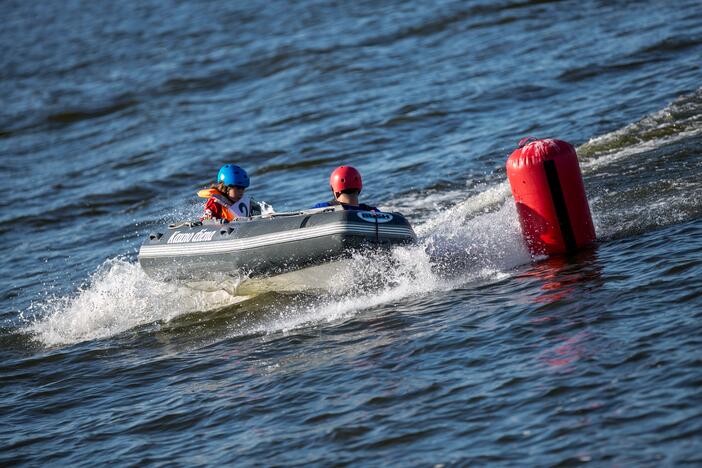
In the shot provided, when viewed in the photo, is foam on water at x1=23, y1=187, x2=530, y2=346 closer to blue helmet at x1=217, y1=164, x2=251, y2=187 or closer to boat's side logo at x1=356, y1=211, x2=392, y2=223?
boat's side logo at x1=356, y1=211, x2=392, y2=223

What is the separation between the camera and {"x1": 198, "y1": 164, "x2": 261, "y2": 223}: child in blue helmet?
10.3m

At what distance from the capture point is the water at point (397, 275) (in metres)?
6.39

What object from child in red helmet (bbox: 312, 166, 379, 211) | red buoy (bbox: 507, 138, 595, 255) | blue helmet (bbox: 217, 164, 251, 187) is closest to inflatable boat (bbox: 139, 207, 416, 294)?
child in red helmet (bbox: 312, 166, 379, 211)

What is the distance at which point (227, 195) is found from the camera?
10453 mm

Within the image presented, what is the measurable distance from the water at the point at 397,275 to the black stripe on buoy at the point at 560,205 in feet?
0.62

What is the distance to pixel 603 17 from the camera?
21.3 metres

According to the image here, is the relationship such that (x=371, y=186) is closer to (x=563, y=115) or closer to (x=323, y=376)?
(x=563, y=115)

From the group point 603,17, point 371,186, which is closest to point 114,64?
point 603,17

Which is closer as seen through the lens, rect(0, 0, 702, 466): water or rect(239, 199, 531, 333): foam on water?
rect(0, 0, 702, 466): water

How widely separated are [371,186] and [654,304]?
7.22 m

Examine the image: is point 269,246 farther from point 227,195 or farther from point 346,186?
point 227,195

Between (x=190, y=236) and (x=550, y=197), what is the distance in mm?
3681

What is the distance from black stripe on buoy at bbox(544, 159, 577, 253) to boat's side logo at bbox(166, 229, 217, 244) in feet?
11.0

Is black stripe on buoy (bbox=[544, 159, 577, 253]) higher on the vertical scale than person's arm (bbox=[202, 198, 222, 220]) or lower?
lower
